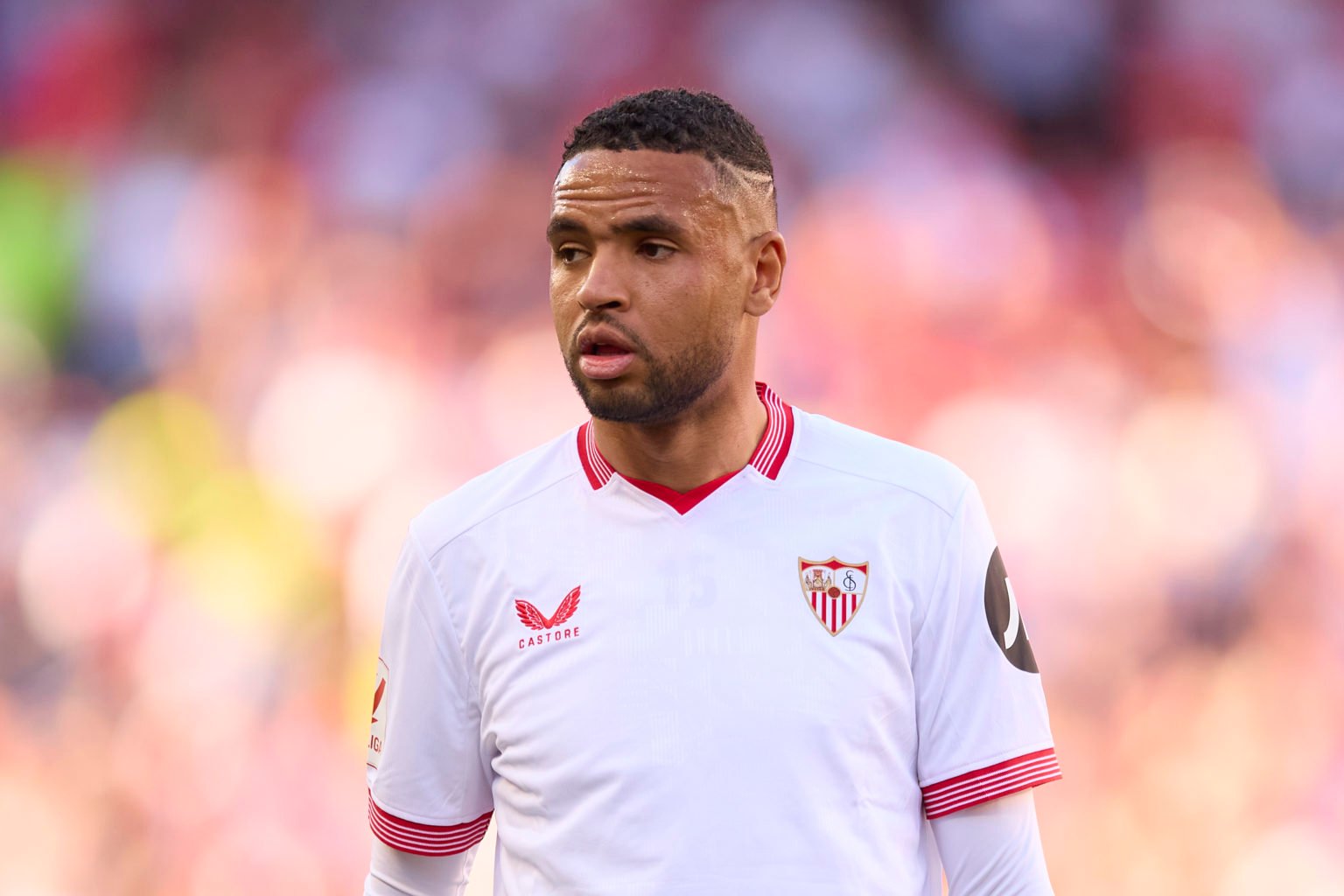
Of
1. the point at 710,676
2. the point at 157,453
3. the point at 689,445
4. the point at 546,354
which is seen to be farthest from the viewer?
the point at 546,354

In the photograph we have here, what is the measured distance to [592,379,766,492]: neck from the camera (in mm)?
1577

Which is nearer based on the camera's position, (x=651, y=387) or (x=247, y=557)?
(x=651, y=387)

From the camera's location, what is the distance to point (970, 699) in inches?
58.6

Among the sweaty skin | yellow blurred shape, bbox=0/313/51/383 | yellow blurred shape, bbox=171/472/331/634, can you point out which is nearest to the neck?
the sweaty skin

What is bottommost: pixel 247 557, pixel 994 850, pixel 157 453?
pixel 994 850

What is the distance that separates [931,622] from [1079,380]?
2.19 meters

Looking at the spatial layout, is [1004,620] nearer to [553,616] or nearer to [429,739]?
[553,616]

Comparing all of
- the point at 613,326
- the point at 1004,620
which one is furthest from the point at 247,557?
the point at 1004,620

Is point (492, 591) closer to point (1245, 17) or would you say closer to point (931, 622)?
point (931, 622)

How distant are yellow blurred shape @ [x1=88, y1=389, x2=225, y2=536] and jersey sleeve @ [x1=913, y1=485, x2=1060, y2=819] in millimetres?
2304

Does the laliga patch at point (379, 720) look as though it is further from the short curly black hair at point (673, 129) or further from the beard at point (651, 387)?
the short curly black hair at point (673, 129)

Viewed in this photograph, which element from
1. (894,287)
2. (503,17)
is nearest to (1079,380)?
(894,287)

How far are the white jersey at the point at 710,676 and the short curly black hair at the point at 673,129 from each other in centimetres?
30

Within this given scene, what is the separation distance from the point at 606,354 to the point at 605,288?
70mm
